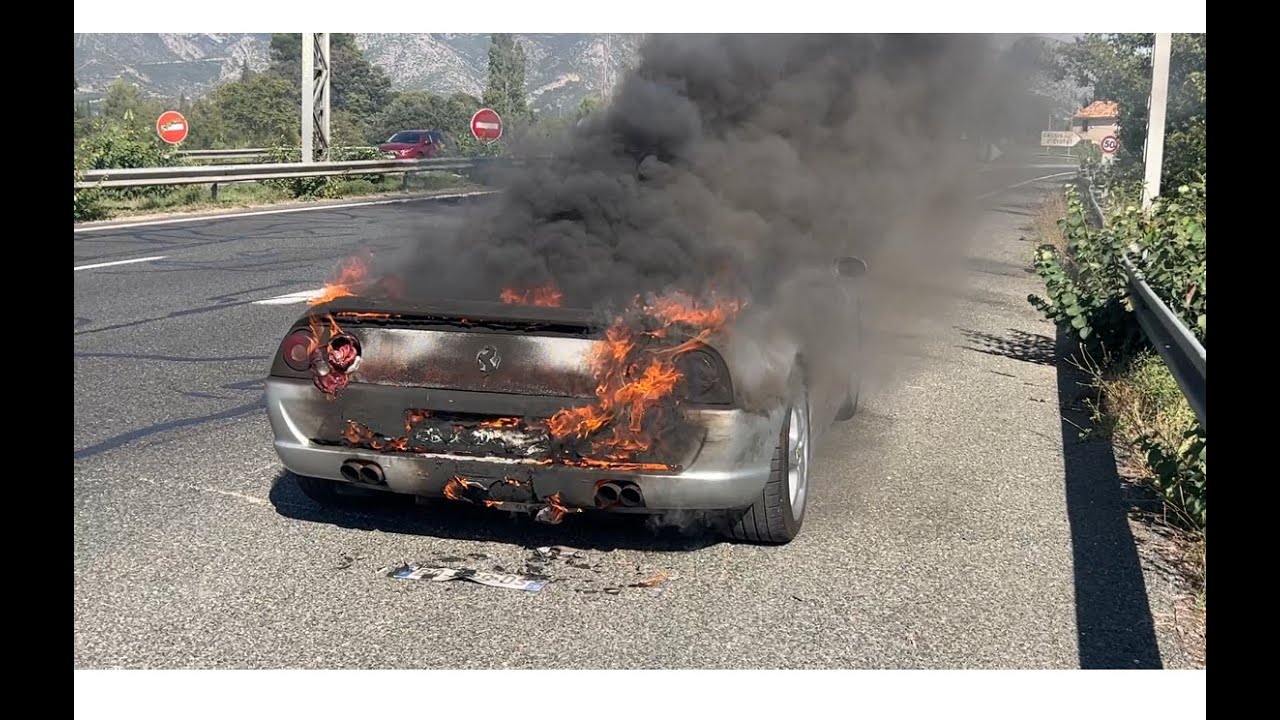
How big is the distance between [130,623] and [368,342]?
1.43 meters

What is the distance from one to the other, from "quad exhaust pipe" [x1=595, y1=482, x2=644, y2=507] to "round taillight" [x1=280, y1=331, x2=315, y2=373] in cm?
137

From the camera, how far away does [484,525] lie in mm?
5742

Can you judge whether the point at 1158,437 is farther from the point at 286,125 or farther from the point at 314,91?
the point at 286,125

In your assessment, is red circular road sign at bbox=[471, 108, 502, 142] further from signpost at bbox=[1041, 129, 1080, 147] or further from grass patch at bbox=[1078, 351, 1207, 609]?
grass patch at bbox=[1078, 351, 1207, 609]

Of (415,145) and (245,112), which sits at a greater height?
(245,112)

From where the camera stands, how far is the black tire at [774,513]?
529cm

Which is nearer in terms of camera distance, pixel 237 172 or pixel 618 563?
pixel 618 563

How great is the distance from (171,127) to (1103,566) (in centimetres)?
2615

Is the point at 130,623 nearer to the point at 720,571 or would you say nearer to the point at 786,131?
the point at 720,571

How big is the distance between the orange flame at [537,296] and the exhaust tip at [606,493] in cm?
99

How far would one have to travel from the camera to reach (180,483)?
6289 millimetres

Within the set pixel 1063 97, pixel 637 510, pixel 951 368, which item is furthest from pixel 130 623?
pixel 1063 97

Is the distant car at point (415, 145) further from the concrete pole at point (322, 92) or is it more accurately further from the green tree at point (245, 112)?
the green tree at point (245, 112)

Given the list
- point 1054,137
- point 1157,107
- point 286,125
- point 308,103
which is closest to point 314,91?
point 308,103
